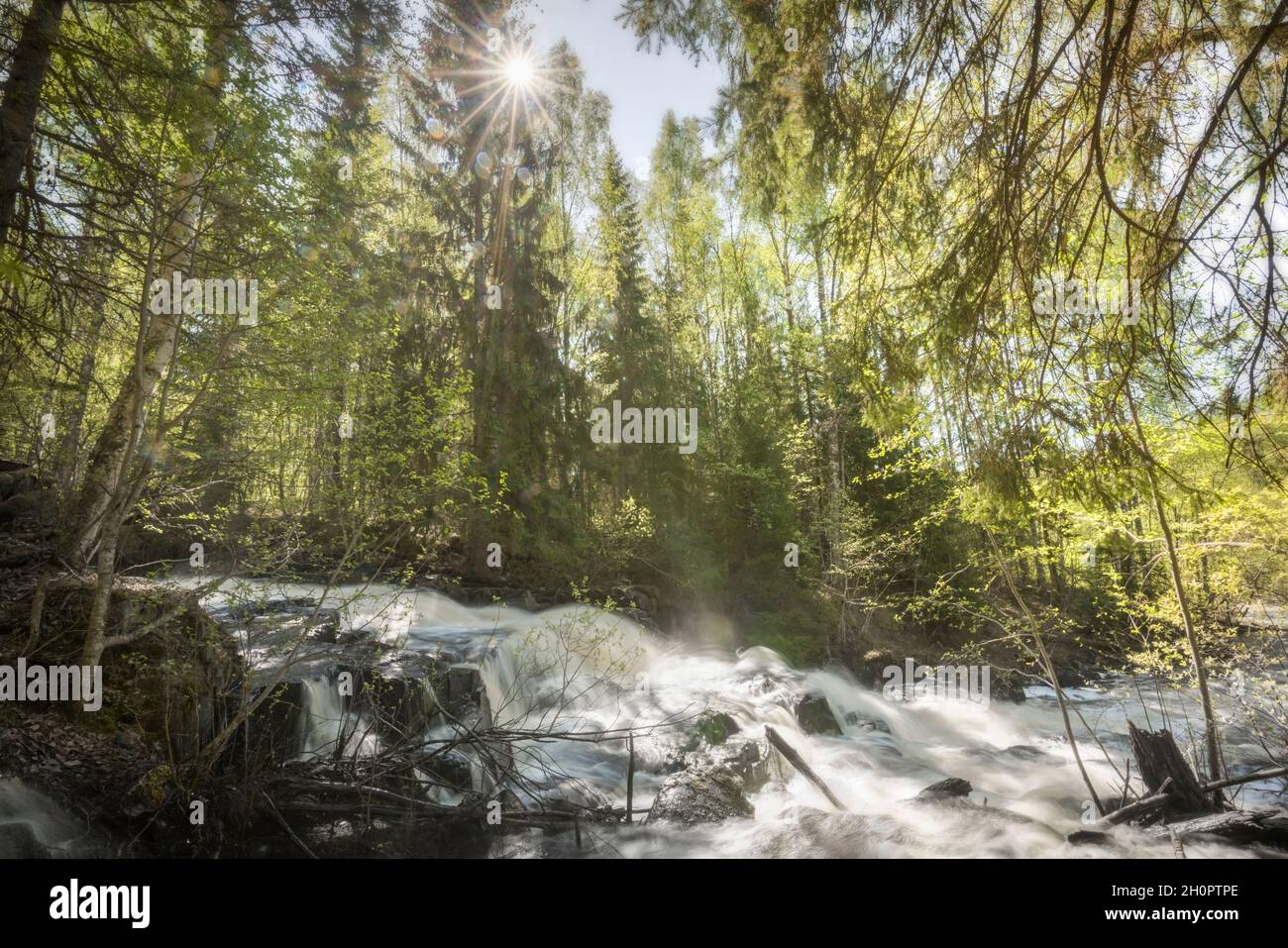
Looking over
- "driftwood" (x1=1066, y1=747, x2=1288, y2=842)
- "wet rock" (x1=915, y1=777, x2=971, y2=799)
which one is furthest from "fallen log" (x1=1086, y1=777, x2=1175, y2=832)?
"wet rock" (x1=915, y1=777, x2=971, y2=799)

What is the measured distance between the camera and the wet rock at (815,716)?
932 cm

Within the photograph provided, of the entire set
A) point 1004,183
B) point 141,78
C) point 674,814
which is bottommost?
point 674,814

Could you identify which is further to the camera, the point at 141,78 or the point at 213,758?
the point at 213,758

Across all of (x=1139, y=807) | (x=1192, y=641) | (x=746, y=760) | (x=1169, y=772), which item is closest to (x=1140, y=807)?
(x=1139, y=807)

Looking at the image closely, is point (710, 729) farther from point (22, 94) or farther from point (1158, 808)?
point (22, 94)

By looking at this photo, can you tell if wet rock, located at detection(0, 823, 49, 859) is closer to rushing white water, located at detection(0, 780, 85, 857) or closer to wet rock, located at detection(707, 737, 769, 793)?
rushing white water, located at detection(0, 780, 85, 857)

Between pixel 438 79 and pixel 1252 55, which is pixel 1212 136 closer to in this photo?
pixel 1252 55

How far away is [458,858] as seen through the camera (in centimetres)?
468

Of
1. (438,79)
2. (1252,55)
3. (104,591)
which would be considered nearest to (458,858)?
(104,591)

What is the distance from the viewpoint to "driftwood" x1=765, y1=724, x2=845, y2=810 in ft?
21.3

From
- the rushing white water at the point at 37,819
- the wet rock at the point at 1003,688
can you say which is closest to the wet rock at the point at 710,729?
the rushing white water at the point at 37,819

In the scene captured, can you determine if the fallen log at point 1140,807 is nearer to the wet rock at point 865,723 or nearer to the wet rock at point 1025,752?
the wet rock at point 1025,752

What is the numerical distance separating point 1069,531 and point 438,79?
15575 millimetres
